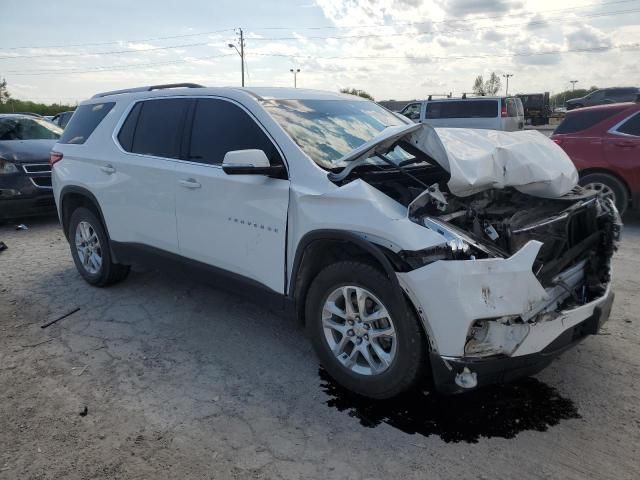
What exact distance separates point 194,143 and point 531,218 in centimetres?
257

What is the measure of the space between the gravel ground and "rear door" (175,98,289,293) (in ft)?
2.25

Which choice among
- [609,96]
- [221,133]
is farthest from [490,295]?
[609,96]

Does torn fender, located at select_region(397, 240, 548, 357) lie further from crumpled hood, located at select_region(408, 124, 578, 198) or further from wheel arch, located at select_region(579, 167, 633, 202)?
wheel arch, located at select_region(579, 167, 633, 202)

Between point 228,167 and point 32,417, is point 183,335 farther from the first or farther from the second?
point 228,167

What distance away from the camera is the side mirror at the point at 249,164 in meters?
3.37

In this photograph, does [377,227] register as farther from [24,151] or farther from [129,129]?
[24,151]

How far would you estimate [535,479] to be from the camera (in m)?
2.53

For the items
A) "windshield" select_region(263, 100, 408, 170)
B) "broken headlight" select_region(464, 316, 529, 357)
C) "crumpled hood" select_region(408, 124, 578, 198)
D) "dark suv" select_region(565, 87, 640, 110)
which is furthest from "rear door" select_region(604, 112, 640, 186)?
"dark suv" select_region(565, 87, 640, 110)

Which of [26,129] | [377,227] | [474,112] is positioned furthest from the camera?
[474,112]

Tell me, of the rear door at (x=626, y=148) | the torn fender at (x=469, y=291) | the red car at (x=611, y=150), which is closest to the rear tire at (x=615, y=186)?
the red car at (x=611, y=150)

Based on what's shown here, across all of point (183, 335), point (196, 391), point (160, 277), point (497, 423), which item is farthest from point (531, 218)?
point (160, 277)

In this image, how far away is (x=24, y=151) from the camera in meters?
8.24

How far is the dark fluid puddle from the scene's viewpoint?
9.64ft

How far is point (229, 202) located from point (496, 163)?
1.84m
